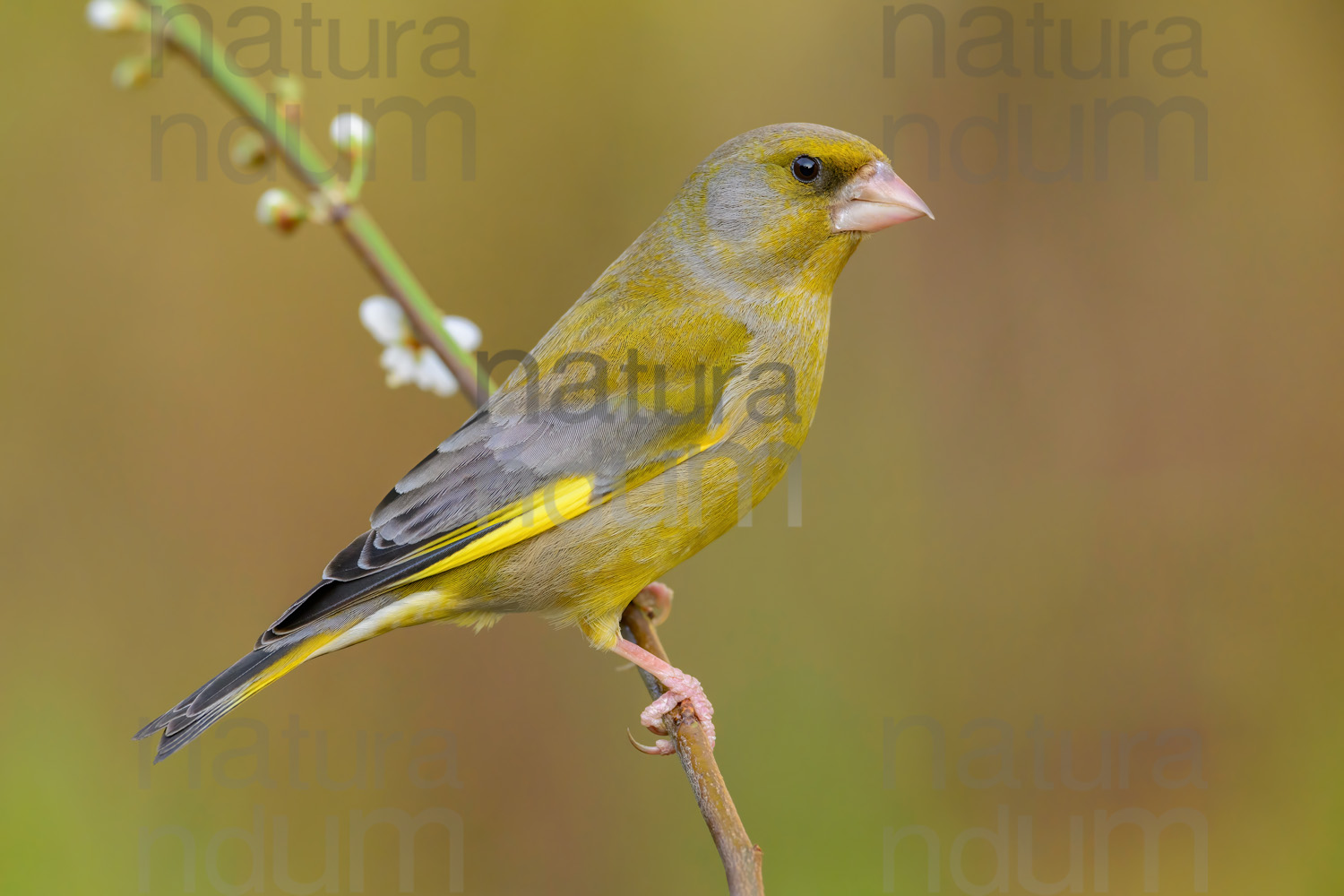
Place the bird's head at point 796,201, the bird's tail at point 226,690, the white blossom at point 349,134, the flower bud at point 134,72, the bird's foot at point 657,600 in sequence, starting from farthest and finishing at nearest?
the bird's foot at point 657,600 < the bird's head at point 796,201 < the bird's tail at point 226,690 < the white blossom at point 349,134 < the flower bud at point 134,72

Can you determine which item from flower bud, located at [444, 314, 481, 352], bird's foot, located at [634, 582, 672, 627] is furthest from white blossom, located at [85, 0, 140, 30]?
bird's foot, located at [634, 582, 672, 627]

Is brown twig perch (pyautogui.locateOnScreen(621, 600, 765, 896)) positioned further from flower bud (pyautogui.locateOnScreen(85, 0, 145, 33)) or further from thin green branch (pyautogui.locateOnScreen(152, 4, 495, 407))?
flower bud (pyautogui.locateOnScreen(85, 0, 145, 33))

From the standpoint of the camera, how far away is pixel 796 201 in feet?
10.4

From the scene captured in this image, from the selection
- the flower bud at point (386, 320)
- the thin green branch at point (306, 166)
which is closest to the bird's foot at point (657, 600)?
the thin green branch at point (306, 166)

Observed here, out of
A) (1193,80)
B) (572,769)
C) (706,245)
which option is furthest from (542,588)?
(1193,80)

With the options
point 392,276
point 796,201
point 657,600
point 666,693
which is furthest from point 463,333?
point 657,600

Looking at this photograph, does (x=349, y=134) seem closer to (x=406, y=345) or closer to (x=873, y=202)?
(x=406, y=345)

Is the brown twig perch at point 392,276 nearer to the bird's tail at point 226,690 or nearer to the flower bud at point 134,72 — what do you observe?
the flower bud at point 134,72

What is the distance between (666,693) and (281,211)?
63.6 inches

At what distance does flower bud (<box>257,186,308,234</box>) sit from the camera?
7.32 feet

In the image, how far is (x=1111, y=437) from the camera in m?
5.12

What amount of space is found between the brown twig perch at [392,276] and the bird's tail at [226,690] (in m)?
0.81

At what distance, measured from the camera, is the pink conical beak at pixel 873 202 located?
121 inches

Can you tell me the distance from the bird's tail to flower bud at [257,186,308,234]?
3.76ft
